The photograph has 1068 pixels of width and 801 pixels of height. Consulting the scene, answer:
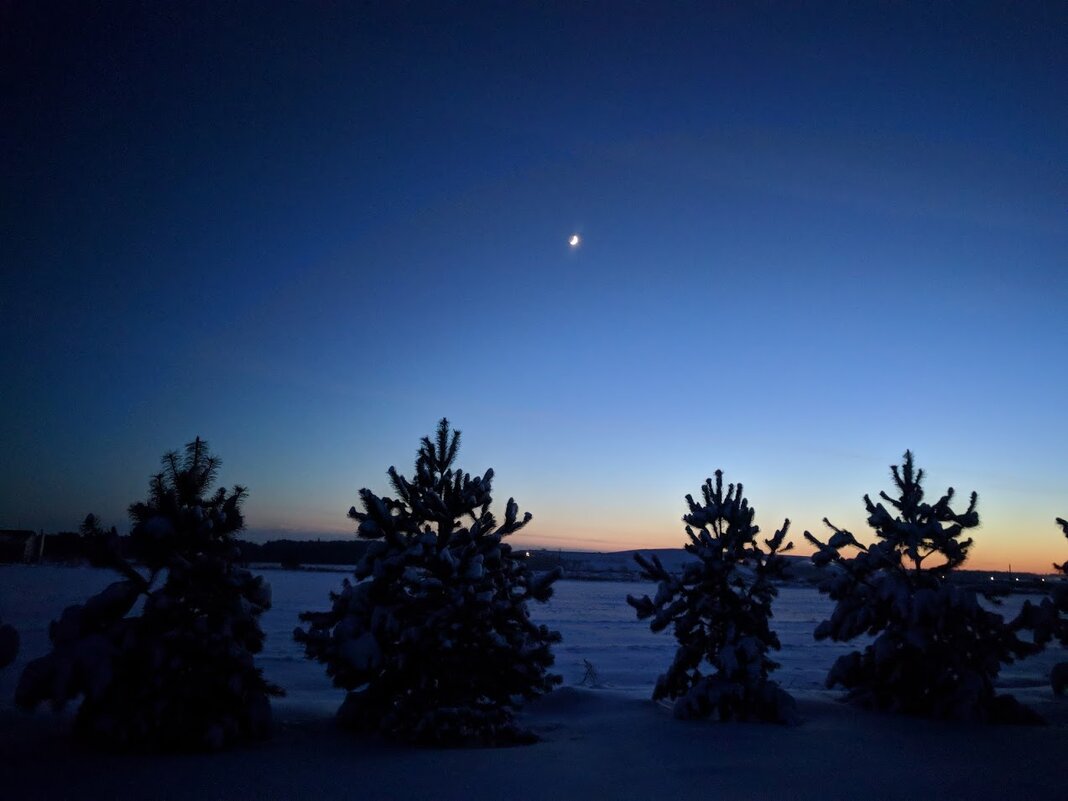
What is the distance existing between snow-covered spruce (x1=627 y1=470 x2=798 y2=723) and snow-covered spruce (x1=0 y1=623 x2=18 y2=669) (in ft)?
38.4

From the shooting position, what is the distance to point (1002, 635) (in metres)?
14.9

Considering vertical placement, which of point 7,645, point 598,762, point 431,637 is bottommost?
point 598,762

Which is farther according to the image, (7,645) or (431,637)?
(431,637)

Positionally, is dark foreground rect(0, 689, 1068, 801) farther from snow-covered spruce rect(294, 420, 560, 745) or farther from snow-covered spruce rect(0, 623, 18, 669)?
snow-covered spruce rect(0, 623, 18, 669)

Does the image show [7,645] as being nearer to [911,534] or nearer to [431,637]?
[431,637]

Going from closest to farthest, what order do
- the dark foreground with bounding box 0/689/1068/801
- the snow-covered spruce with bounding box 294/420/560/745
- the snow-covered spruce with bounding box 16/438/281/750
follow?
the dark foreground with bounding box 0/689/1068/801 < the snow-covered spruce with bounding box 16/438/281/750 < the snow-covered spruce with bounding box 294/420/560/745

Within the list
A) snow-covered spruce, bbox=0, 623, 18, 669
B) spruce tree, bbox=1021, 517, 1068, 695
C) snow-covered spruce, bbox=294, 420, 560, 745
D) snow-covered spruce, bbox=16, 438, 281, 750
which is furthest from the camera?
spruce tree, bbox=1021, 517, 1068, 695

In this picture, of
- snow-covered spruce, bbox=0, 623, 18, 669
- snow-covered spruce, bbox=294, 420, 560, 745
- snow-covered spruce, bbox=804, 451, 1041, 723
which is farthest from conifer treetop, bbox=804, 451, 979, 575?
snow-covered spruce, bbox=0, 623, 18, 669

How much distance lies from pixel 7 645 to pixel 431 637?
21.7ft

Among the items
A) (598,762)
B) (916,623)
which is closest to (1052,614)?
(916,623)

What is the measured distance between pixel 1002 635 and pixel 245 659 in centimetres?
1542

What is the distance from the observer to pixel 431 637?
38.5ft

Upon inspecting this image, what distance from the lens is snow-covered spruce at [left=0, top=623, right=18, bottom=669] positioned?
19.9 feet

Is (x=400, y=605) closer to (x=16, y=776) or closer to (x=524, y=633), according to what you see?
(x=524, y=633)
